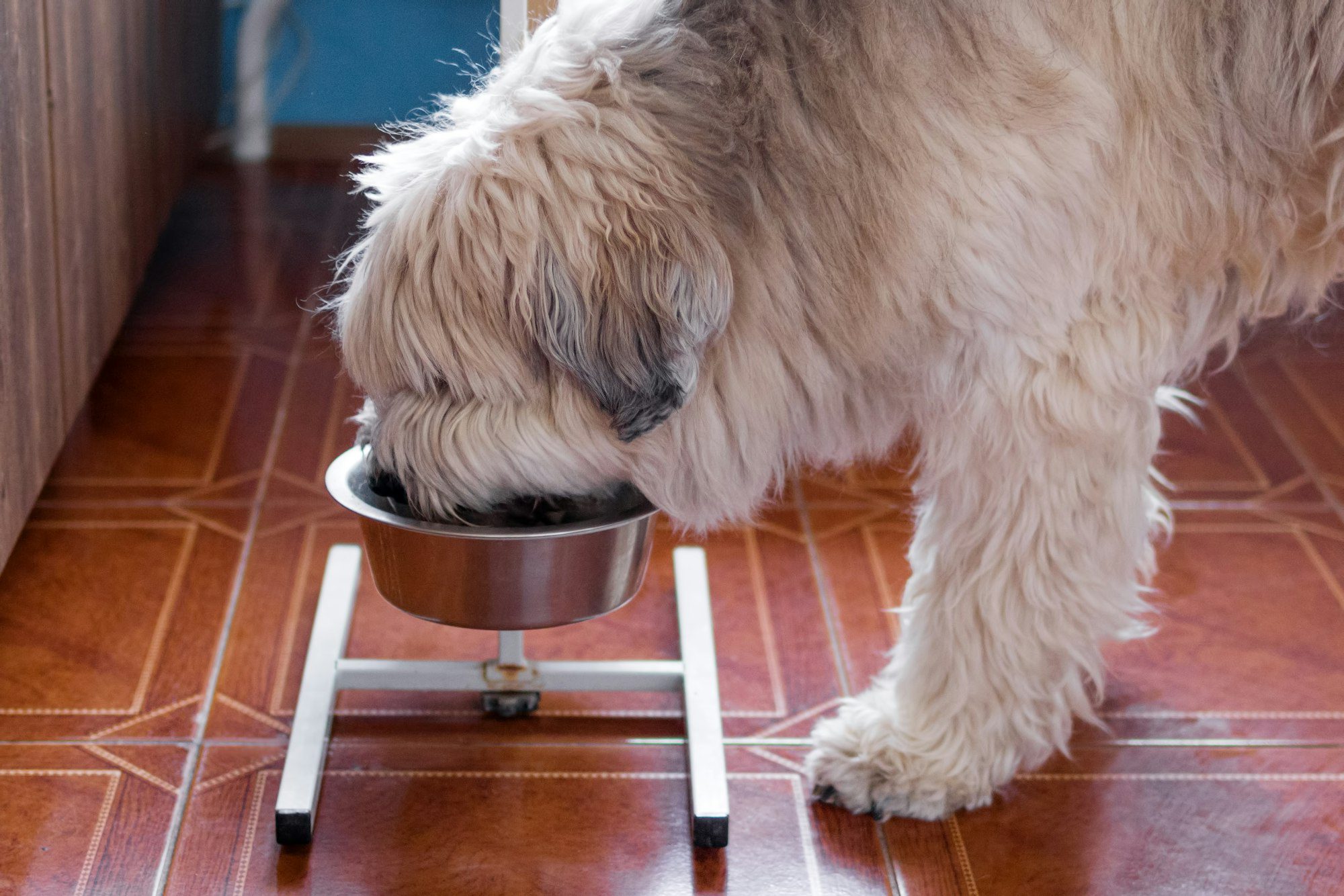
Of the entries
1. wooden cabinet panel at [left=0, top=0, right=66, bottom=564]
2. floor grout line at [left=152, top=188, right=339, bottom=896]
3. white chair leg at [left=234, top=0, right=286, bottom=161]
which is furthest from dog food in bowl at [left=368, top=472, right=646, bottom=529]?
white chair leg at [left=234, top=0, right=286, bottom=161]

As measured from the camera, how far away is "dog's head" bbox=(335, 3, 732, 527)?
123 cm

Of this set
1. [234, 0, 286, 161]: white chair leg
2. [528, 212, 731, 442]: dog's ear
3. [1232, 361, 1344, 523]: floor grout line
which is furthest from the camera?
[234, 0, 286, 161]: white chair leg

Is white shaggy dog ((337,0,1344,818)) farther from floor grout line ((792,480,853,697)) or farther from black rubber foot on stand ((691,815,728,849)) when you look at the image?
floor grout line ((792,480,853,697))

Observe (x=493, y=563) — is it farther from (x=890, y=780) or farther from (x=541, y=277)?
(x=890, y=780)

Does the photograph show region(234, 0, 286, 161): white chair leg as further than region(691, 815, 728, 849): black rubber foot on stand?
Yes

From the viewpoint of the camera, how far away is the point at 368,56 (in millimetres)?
3365

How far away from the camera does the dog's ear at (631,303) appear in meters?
1.22

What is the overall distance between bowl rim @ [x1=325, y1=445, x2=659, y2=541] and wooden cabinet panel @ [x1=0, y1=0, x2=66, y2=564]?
0.45 metres

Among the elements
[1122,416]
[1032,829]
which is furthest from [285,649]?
[1122,416]

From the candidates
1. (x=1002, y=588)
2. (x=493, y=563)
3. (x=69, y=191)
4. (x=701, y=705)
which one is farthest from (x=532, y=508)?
(x=69, y=191)

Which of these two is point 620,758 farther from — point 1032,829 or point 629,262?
point 629,262

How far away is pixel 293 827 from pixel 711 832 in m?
0.44

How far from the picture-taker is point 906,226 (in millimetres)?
1271

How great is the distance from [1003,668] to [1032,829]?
199 mm
